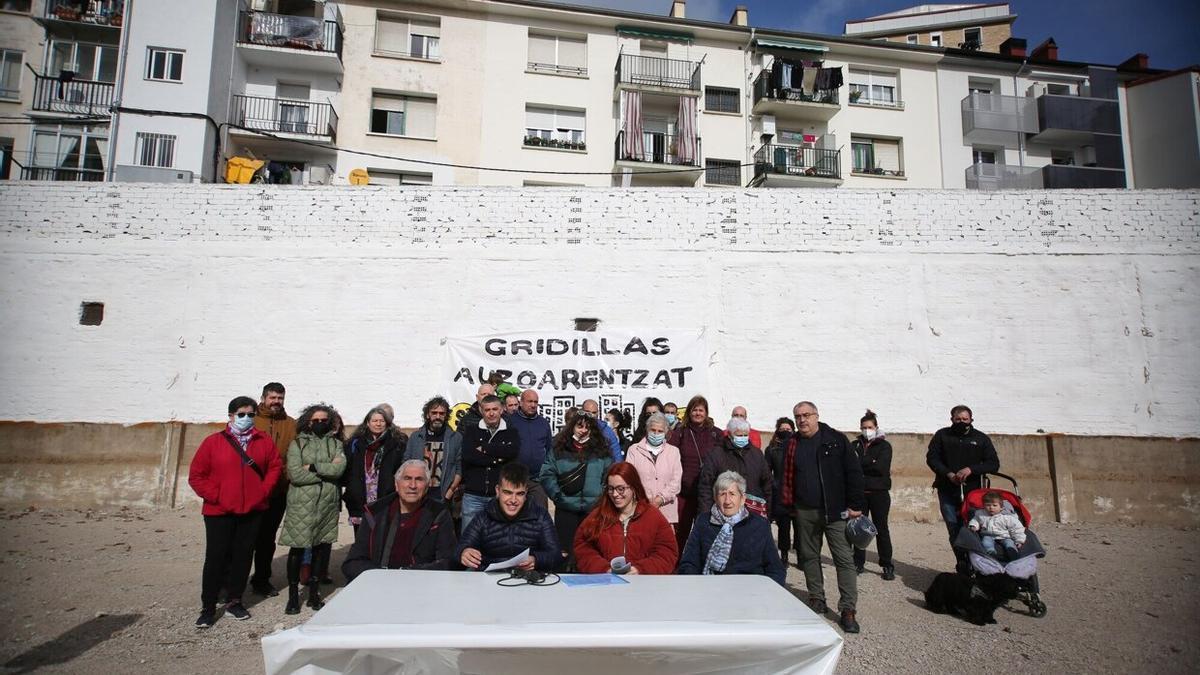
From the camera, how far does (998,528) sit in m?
5.77

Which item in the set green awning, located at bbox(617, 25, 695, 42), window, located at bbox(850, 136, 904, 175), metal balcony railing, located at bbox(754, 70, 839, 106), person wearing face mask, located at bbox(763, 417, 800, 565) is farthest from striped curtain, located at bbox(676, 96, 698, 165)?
person wearing face mask, located at bbox(763, 417, 800, 565)

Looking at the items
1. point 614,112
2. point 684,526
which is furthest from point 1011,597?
point 614,112

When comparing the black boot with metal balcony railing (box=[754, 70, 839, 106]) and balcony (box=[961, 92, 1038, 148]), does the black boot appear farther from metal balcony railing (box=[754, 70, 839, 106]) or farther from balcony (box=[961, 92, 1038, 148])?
balcony (box=[961, 92, 1038, 148])

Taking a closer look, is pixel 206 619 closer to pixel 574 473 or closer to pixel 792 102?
pixel 574 473

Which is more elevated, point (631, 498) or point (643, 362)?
point (643, 362)

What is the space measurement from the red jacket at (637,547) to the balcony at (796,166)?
19101 millimetres

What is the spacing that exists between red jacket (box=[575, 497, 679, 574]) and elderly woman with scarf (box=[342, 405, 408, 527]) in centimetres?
239

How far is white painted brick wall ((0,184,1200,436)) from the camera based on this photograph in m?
10.3

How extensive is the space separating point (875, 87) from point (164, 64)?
906 inches

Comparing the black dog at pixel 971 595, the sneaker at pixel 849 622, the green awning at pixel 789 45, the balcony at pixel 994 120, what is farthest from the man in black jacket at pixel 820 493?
the balcony at pixel 994 120

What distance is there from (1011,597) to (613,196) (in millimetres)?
8110

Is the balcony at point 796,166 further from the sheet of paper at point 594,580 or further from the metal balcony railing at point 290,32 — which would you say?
the sheet of paper at point 594,580

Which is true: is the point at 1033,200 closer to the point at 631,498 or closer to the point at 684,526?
the point at 684,526

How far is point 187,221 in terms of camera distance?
10.8m
